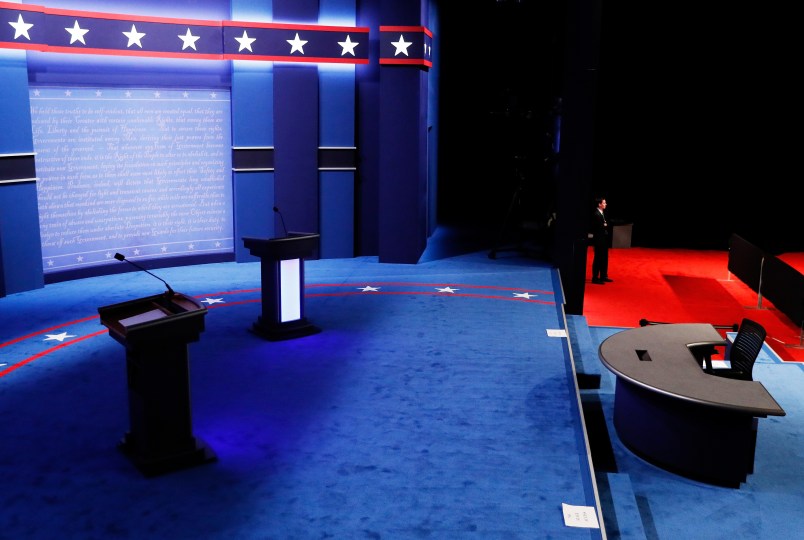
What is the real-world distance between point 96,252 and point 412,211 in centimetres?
455

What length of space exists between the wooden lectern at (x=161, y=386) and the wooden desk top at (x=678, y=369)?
341cm

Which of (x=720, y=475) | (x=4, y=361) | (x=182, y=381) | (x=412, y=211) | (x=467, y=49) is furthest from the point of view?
(x=467, y=49)

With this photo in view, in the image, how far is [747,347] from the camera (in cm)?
693


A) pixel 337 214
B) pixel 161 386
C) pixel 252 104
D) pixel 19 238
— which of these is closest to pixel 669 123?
pixel 337 214

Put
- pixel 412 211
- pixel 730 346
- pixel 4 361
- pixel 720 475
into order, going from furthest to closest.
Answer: pixel 412 211
pixel 730 346
pixel 4 361
pixel 720 475

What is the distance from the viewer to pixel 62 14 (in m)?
9.29

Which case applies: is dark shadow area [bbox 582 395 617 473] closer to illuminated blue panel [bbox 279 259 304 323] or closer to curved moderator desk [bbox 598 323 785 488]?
curved moderator desk [bbox 598 323 785 488]

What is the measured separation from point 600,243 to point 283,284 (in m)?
7.38

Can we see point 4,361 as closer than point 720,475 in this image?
No

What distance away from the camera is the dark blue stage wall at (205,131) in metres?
9.39

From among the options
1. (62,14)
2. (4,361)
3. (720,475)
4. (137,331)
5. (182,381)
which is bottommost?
(720,475)

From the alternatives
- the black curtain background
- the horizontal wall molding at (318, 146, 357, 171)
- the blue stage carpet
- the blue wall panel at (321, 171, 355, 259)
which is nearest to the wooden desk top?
the blue stage carpet

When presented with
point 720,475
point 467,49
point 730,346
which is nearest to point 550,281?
point 730,346

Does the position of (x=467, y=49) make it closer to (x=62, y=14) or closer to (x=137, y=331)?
(x=62, y=14)
